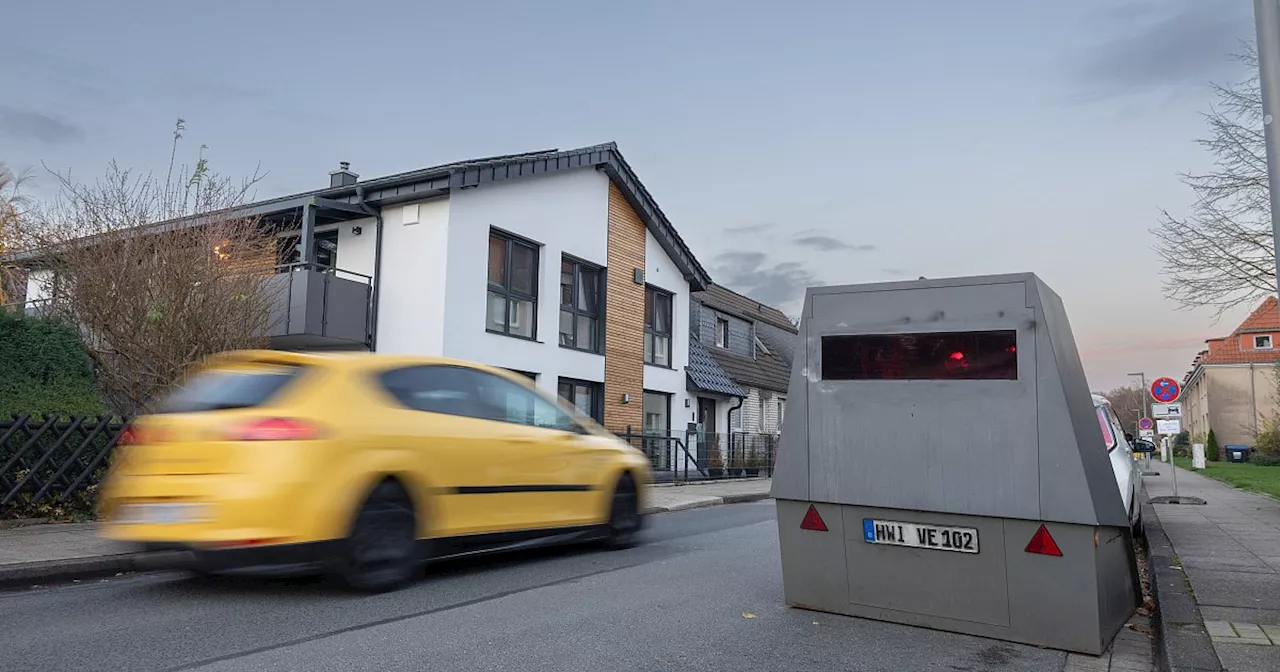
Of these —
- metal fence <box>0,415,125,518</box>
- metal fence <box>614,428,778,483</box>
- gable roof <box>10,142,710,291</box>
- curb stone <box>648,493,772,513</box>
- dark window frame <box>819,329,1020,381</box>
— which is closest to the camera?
dark window frame <box>819,329,1020,381</box>

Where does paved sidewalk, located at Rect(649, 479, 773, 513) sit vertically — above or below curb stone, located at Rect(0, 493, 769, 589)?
below

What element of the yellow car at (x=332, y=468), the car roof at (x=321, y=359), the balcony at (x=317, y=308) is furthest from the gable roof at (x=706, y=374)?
the car roof at (x=321, y=359)

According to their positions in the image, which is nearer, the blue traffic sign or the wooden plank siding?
the blue traffic sign

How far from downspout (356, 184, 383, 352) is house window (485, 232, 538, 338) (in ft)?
6.90

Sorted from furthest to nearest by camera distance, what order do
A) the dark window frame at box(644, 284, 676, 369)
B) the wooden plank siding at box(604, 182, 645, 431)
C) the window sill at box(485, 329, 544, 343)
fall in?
the dark window frame at box(644, 284, 676, 369)
the wooden plank siding at box(604, 182, 645, 431)
the window sill at box(485, 329, 544, 343)

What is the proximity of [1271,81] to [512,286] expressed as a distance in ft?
48.2

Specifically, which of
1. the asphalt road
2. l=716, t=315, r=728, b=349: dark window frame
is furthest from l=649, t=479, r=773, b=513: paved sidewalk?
l=716, t=315, r=728, b=349: dark window frame

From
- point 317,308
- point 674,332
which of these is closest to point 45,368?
point 317,308

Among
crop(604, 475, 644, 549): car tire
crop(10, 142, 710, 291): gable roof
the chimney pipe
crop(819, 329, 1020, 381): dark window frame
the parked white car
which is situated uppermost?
the chimney pipe

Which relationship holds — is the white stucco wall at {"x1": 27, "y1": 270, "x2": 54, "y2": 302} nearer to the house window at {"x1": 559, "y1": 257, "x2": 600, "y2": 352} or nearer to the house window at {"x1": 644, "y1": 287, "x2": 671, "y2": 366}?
the house window at {"x1": 559, "y1": 257, "x2": 600, "y2": 352}

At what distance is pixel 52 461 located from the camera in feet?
29.3

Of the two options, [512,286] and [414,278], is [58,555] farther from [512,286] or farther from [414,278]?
[512,286]

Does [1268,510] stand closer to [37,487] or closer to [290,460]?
[290,460]

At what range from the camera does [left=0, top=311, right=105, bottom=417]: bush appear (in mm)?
10602
